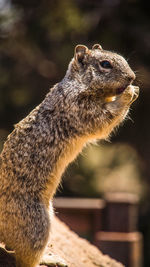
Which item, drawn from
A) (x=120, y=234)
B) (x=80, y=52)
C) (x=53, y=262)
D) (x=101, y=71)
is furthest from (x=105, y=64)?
(x=120, y=234)

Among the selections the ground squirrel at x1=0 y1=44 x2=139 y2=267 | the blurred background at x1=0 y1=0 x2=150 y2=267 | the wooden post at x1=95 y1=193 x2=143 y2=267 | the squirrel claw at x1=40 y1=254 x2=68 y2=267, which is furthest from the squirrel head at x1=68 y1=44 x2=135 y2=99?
the blurred background at x1=0 y1=0 x2=150 y2=267

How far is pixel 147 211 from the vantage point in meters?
11.0

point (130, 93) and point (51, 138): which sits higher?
point (130, 93)

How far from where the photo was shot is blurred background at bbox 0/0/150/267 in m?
10.3

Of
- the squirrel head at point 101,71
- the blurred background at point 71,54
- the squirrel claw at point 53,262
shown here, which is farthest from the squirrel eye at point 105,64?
the blurred background at point 71,54

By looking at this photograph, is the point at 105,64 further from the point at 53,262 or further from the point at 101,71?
the point at 53,262

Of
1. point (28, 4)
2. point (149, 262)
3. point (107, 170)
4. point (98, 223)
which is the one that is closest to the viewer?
point (98, 223)

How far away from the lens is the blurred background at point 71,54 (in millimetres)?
10336

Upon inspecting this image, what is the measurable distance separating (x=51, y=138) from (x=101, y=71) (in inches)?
34.5

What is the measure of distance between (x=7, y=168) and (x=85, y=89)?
1.12 meters

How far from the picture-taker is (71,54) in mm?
9867

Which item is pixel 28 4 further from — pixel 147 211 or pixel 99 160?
pixel 147 211

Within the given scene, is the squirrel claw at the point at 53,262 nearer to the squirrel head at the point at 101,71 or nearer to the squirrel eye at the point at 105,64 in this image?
the squirrel head at the point at 101,71

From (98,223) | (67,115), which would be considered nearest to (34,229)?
(67,115)
